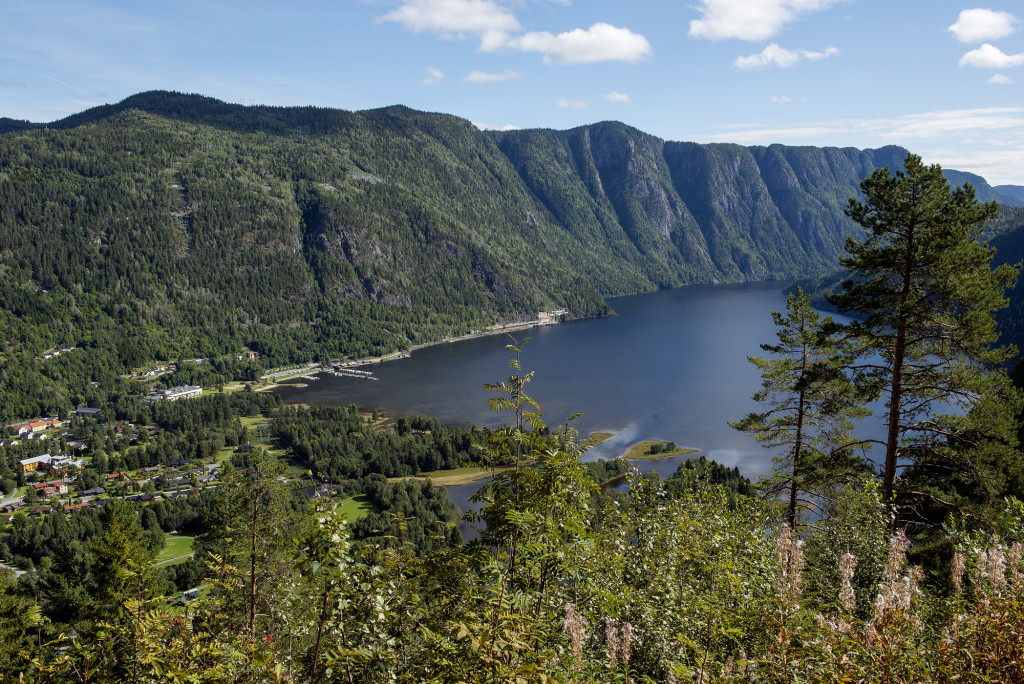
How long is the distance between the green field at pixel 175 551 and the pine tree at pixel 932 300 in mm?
47418

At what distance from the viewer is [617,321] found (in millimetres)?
167125

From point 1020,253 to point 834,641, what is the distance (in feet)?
526

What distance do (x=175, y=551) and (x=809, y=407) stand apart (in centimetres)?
5060

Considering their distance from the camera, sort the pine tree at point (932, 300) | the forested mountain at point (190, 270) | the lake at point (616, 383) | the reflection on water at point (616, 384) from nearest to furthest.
Result: the pine tree at point (932, 300) → the reflection on water at point (616, 384) → the lake at point (616, 383) → the forested mountain at point (190, 270)

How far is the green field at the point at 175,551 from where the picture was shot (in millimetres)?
45541

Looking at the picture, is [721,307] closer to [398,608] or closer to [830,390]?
[830,390]

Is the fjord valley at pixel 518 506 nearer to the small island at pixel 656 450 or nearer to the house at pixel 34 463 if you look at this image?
the house at pixel 34 463

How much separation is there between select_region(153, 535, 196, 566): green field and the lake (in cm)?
3576

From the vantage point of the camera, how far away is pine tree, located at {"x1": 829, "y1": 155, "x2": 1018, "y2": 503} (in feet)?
39.7

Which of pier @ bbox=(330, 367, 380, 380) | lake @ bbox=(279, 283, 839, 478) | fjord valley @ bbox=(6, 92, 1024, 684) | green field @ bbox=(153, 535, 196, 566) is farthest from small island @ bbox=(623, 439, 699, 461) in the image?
pier @ bbox=(330, 367, 380, 380)

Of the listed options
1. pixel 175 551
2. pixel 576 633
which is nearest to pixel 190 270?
pixel 175 551

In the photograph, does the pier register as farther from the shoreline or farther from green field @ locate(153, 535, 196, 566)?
green field @ locate(153, 535, 196, 566)

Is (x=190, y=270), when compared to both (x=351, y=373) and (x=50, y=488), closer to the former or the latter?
(x=351, y=373)

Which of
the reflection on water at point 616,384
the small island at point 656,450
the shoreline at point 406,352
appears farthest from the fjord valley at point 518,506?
the shoreline at point 406,352
